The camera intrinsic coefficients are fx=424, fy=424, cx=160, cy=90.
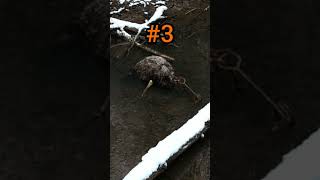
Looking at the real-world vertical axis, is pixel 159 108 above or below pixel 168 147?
below

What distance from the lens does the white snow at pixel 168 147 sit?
314 centimetres

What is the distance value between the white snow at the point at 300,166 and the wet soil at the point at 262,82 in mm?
2545

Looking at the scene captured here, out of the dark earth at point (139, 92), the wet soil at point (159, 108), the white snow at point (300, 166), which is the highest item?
the white snow at point (300, 166)

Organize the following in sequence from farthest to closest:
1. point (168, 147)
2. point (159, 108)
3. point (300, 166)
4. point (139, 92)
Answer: point (139, 92)
point (159, 108)
point (168, 147)
point (300, 166)

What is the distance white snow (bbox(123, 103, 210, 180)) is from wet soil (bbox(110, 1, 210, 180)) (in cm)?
17

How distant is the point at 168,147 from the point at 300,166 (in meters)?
2.58
